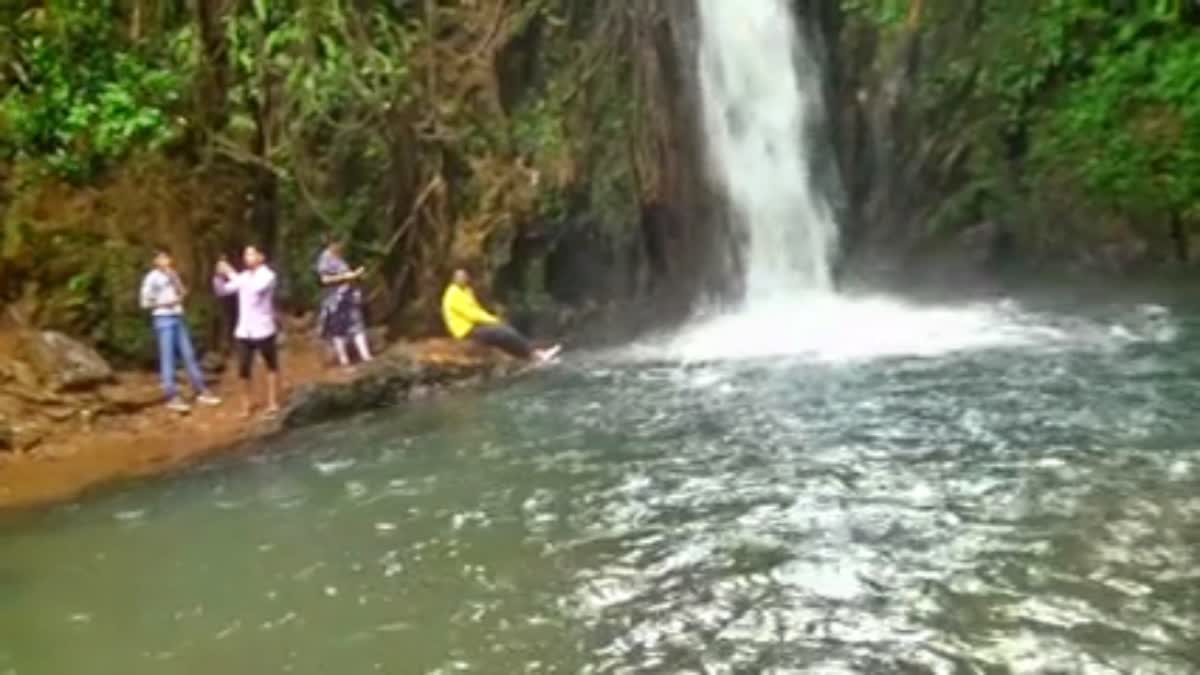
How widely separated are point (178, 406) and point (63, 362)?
4.19 feet

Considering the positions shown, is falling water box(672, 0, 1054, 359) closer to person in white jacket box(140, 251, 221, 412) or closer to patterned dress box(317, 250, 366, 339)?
patterned dress box(317, 250, 366, 339)

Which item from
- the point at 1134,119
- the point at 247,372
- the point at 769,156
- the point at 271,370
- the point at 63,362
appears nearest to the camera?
the point at 271,370

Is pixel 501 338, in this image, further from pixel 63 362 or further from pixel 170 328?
pixel 63 362

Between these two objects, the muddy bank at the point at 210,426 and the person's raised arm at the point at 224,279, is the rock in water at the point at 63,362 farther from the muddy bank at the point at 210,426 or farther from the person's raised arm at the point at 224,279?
the person's raised arm at the point at 224,279

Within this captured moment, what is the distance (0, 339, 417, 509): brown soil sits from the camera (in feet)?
46.8

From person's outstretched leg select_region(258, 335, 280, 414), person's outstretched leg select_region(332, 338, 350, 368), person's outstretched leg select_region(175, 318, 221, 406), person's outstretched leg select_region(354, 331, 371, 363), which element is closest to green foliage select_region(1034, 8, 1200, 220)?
person's outstretched leg select_region(354, 331, 371, 363)

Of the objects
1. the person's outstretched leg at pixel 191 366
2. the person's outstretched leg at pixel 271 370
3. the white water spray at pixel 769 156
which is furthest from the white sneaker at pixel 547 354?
the person's outstretched leg at pixel 191 366

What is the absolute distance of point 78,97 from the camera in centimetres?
1848

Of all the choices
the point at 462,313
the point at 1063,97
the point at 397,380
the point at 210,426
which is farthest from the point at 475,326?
→ the point at 1063,97

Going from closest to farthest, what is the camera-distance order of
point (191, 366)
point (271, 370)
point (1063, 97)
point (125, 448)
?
point (125, 448), point (271, 370), point (191, 366), point (1063, 97)

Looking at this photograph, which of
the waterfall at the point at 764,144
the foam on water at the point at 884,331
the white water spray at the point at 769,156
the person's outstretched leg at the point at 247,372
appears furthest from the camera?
the waterfall at the point at 764,144

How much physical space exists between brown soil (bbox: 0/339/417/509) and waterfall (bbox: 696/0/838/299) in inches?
261

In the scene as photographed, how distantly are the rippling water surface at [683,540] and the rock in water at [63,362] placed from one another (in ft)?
10.4

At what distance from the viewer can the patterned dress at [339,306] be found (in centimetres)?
1834
